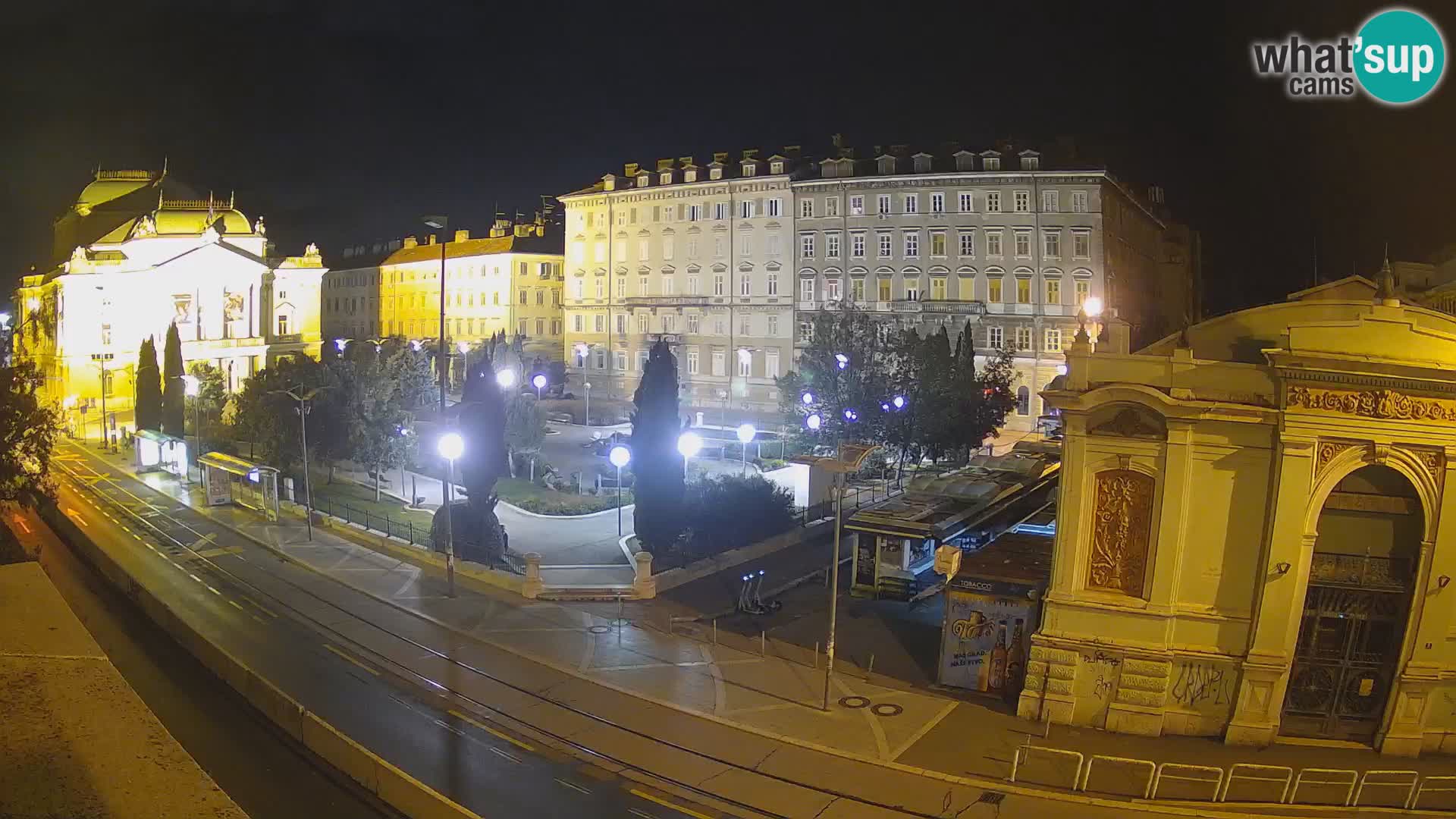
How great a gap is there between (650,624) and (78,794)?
16.4 m

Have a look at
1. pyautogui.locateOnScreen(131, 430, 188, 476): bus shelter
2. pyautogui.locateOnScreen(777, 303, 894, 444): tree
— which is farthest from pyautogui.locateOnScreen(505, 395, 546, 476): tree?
pyautogui.locateOnScreen(131, 430, 188, 476): bus shelter

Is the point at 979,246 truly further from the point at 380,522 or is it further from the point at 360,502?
the point at 380,522

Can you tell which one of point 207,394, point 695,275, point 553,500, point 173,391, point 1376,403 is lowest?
point 553,500

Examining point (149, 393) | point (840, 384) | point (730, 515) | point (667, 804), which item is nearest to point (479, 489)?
point (730, 515)

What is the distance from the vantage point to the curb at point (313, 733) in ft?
41.8

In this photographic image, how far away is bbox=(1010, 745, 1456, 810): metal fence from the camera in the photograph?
14.4m

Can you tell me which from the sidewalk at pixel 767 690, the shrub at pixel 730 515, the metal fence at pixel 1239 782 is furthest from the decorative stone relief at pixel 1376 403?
the shrub at pixel 730 515

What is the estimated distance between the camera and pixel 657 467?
28.5m

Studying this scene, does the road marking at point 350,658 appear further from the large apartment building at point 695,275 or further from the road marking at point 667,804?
the large apartment building at point 695,275

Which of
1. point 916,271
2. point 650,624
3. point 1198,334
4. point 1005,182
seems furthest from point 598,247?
point 1198,334

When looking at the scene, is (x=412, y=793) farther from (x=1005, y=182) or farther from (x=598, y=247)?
(x=598, y=247)

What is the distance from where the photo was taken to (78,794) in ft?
21.0

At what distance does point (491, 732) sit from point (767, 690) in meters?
5.22

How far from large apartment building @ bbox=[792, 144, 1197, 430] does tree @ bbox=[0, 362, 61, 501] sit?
42.3m
